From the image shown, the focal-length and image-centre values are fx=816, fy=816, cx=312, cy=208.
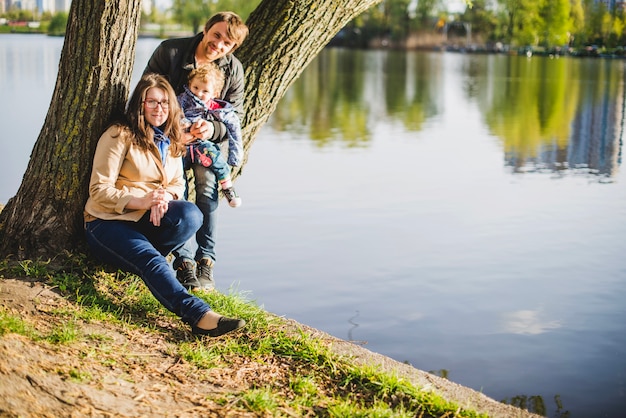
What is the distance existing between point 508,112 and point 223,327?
763 inches

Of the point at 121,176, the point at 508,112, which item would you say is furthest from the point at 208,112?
the point at 508,112

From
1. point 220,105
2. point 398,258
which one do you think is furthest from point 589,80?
point 220,105

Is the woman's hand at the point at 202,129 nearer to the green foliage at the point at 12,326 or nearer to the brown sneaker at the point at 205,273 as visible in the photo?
the brown sneaker at the point at 205,273

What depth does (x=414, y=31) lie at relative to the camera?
318 feet

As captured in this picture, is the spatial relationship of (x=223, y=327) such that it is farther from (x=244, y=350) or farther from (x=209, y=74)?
(x=209, y=74)

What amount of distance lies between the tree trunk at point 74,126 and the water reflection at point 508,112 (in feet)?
31.8

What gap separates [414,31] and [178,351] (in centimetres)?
9593

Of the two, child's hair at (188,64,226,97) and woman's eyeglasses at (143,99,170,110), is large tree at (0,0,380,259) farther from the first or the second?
child's hair at (188,64,226,97)

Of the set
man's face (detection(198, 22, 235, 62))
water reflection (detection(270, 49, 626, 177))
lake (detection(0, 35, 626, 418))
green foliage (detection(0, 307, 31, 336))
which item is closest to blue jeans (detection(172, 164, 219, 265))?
man's face (detection(198, 22, 235, 62))

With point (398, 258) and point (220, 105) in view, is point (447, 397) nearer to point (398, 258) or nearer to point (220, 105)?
point (220, 105)

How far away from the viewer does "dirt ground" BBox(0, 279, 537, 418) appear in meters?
3.53

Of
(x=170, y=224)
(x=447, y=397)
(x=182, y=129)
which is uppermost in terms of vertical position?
(x=182, y=129)

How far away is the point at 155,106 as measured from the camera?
4.85 metres

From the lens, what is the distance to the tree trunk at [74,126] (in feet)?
16.0
